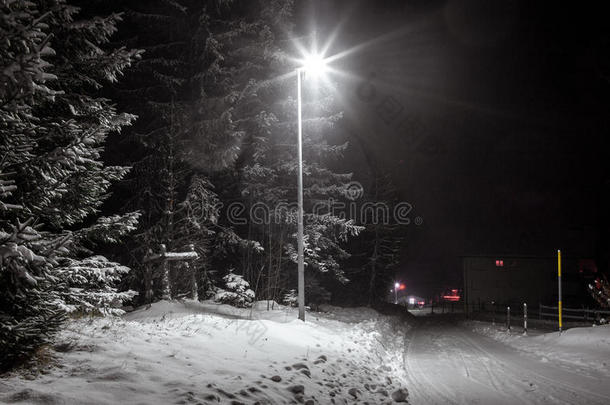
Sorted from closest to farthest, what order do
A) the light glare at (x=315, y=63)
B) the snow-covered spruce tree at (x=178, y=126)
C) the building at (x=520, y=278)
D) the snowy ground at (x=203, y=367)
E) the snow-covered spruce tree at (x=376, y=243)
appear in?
the snowy ground at (x=203, y=367), the light glare at (x=315, y=63), the snow-covered spruce tree at (x=178, y=126), the snow-covered spruce tree at (x=376, y=243), the building at (x=520, y=278)

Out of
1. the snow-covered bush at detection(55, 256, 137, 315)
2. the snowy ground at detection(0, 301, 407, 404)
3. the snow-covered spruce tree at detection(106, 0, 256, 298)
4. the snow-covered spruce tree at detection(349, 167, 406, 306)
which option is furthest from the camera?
the snow-covered spruce tree at detection(349, 167, 406, 306)

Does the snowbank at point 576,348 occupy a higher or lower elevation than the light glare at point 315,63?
lower

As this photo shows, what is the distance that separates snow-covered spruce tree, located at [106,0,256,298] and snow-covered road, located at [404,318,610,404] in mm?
9456

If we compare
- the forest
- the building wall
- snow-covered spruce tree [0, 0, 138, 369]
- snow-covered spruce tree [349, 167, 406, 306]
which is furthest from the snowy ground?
the building wall

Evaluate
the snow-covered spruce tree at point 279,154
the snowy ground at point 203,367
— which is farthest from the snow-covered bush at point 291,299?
the snowy ground at point 203,367

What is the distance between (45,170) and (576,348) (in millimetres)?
15112

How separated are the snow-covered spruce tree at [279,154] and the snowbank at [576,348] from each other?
27.8 ft

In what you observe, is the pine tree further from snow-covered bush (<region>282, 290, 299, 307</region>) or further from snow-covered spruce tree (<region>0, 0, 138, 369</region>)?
snow-covered spruce tree (<region>0, 0, 138, 369</region>)

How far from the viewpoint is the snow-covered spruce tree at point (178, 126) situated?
1555 cm

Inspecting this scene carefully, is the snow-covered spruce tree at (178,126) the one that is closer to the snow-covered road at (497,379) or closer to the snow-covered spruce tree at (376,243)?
the snow-covered road at (497,379)

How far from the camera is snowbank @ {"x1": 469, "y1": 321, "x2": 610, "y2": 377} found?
10.2 metres

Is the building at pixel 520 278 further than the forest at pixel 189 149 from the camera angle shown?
Yes

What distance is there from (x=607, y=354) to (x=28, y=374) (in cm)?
1386

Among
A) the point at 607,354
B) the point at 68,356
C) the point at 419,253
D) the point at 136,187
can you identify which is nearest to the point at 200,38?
the point at 136,187
